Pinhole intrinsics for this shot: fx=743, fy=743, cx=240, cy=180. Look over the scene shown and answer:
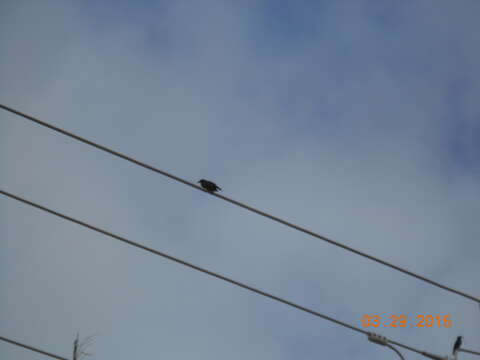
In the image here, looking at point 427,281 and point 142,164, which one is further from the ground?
point 142,164

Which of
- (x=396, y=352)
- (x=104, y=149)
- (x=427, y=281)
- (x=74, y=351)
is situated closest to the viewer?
(x=104, y=149)

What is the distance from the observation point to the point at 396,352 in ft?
55.6

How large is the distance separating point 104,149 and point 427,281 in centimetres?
634

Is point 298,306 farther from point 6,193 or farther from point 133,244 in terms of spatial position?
point 6,193

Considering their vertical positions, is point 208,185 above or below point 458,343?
above

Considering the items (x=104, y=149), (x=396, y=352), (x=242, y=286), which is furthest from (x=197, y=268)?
(x=396, y=352)

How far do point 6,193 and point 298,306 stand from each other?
545cm

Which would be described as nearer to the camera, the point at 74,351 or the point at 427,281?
the point at 427,281

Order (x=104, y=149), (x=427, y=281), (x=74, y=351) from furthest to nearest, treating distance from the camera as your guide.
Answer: (x=74, y=351) → (x=427, y=281) → (x=104, y=149)

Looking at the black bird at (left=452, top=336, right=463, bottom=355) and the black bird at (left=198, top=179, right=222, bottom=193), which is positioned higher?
the black bird at (left=198, top=179, right=222, bottom=193)

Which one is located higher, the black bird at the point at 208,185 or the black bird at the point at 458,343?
the black bird at the point at 208,185

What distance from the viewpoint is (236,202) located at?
1248 cm

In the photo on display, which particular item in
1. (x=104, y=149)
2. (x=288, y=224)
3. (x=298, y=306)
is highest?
(x=104, y=149)

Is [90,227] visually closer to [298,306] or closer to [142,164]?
[142,164]
